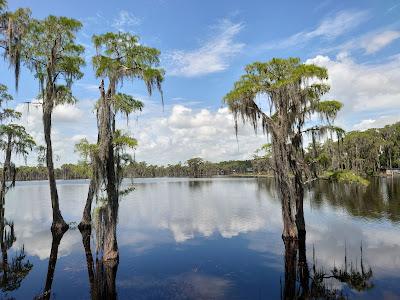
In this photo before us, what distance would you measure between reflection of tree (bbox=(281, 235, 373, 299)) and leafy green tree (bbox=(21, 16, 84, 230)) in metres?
17.1

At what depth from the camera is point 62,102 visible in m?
24.7

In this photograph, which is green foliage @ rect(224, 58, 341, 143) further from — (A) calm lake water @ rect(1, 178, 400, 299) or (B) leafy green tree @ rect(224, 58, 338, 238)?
(A) calm lake water @ rect(1, 178, 400, 299)

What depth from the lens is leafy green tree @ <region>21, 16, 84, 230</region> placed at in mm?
21375

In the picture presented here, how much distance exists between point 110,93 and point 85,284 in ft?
29.6

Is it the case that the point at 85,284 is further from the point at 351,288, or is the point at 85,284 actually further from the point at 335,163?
the point at 335,163

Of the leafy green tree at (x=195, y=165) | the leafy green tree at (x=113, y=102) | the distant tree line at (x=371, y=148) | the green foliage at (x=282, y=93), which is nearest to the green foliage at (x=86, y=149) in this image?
the leafy green tree at (x=113, y=102)

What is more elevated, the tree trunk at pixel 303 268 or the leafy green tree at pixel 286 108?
the leafy green tree at pixel 286 108

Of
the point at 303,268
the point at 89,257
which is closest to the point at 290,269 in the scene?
the point at 303,268

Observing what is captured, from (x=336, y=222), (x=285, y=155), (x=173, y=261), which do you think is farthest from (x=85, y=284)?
(x=336, y=222)

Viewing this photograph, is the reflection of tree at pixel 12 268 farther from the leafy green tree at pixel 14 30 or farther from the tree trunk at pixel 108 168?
the leafy green tree at pixel 14 30

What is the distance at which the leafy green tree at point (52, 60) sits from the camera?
21375 mm

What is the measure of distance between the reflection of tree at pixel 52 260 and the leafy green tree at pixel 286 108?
12128mm

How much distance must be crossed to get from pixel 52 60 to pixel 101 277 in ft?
49.2

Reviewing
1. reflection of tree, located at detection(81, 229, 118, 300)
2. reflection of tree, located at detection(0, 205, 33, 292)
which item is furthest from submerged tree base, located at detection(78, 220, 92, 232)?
reflection of tree, located at detection(81, 229, 118, 300)
